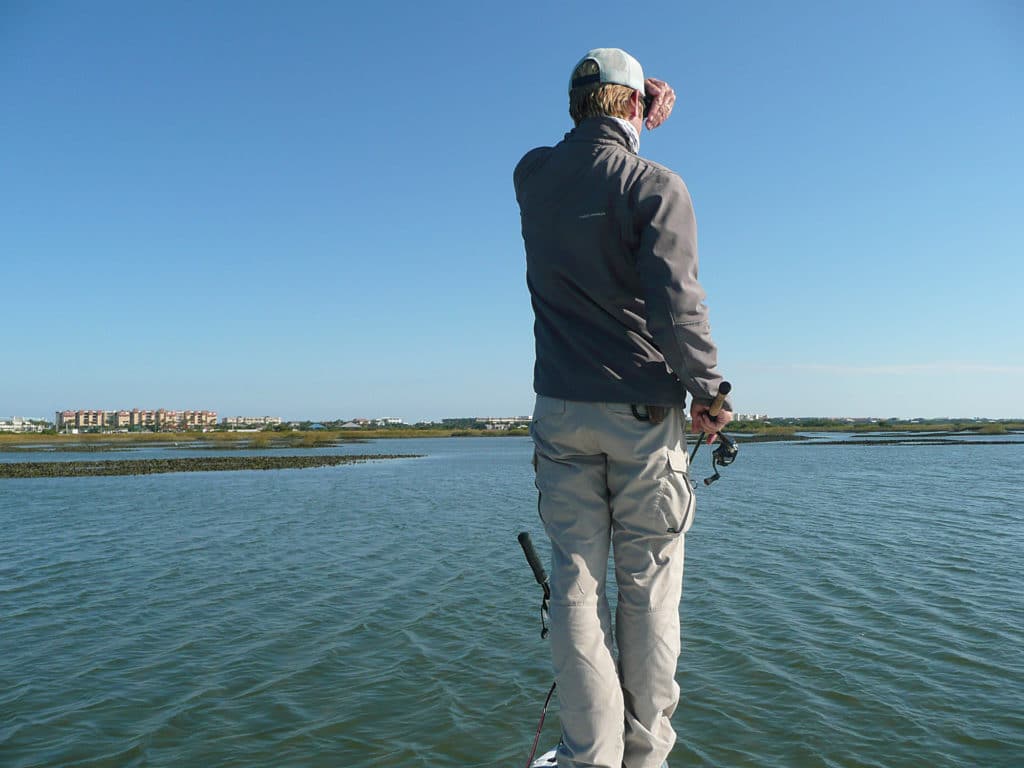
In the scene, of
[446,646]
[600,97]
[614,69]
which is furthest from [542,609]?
[446,646]

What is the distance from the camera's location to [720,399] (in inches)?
102

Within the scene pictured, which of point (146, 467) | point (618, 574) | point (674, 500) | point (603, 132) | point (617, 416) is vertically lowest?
point (146, 467)

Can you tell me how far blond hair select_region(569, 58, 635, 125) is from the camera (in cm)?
291

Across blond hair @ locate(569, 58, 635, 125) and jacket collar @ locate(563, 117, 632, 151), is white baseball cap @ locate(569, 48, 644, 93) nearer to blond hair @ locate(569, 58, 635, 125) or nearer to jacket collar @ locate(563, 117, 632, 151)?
blond hair @ locate(569, 58, 635, 125)

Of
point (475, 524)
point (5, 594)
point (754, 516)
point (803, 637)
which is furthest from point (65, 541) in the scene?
point (754, 516)

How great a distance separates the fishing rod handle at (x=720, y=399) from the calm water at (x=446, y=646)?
3039 mm

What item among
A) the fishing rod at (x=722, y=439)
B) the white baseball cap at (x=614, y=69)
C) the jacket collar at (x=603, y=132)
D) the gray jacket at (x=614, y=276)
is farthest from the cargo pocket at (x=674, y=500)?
the white baseball cap at (x=614, y=69)

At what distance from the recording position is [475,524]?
16.2 metres

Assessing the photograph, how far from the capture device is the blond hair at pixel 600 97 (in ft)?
9.56

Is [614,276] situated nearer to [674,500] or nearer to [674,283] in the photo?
[674,283]

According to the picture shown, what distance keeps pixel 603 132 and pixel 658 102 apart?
1.39ft

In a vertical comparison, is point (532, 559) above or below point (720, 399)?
below

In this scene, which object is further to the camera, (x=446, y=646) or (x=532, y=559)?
(x=446, y=646)

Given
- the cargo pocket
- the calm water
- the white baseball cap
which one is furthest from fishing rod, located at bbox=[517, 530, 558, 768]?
the white baseball cap
